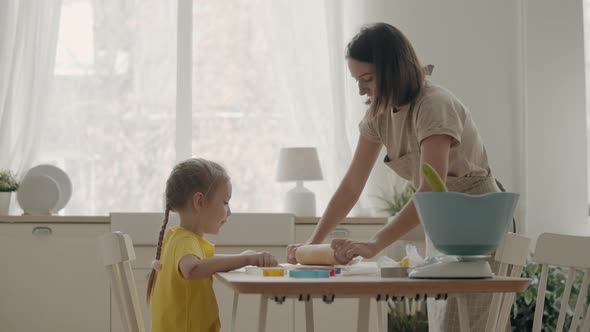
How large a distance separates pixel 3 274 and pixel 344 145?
1.90 m

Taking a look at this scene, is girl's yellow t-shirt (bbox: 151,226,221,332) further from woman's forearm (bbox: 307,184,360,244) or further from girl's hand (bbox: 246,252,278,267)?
woman's forearm (bbox: 307,184,360,244)

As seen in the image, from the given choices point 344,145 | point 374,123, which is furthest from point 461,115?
point 344,145

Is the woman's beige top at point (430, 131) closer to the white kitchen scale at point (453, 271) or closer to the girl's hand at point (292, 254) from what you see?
the girl's hand at point (292, 254)

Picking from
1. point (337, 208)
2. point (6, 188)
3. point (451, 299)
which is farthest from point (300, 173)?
point (451, 299)

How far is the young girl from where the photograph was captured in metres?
1.89

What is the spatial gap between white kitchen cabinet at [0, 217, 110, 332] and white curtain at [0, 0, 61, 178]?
2.11 ft

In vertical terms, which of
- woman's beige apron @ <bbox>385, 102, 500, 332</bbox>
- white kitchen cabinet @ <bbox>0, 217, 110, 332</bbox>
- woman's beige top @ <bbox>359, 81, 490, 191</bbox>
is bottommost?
white kitchen cabinet @ <bbox>0, 217, 110, 332</bbox>

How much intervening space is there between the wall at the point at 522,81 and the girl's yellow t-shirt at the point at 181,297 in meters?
2.77

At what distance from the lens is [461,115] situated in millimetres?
2115

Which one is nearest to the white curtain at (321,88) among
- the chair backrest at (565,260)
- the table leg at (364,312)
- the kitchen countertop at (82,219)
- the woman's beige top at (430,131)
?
the kitchen countertop at (82,219)

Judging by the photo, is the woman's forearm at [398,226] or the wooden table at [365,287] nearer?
the wooden table at [365,287]

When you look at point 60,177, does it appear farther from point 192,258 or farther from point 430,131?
point 430,131


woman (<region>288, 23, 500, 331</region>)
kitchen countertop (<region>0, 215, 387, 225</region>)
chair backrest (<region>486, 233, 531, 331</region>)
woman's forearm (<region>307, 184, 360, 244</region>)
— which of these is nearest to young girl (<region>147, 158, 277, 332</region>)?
woman (<region>288, 23, 500, 331</region>)

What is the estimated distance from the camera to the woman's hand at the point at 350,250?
1819 millimetres
